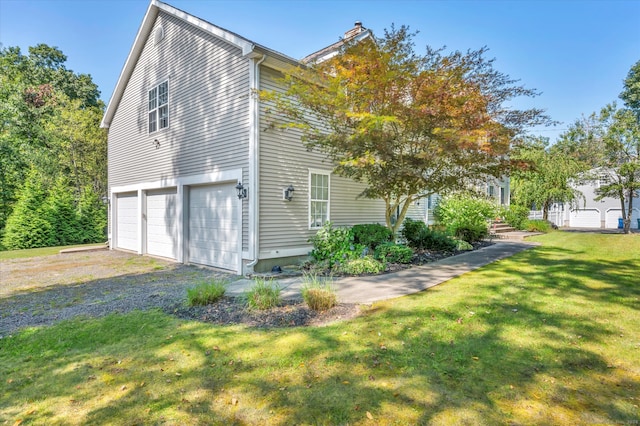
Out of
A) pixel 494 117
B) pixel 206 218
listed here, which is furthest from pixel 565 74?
pixel 206 218

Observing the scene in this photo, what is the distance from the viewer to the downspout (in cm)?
779

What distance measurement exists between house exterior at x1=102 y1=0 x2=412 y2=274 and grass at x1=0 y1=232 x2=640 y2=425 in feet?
12.3

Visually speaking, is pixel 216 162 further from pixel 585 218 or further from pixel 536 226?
pixel 585 218

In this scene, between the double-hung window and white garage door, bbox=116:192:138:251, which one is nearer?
the double-hung window

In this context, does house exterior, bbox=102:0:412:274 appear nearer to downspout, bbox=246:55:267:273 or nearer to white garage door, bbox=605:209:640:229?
downspout, bbox=246:55:267:273

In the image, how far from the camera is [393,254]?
881cm

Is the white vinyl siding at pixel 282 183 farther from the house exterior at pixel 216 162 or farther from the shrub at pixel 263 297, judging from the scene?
the shrub at pixel 263 297

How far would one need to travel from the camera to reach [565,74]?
18.0m

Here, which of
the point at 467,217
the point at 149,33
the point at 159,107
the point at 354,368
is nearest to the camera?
the point at 354,368

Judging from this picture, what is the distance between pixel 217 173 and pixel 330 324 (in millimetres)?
5749

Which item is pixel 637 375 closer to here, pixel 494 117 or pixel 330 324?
pixel 330 324

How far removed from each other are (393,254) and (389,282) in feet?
7.18

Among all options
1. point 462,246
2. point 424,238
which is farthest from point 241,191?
point 462,246

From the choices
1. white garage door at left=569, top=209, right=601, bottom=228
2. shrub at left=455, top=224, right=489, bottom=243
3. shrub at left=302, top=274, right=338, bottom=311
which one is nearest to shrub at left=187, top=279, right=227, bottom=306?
shrub at left=302, top=274, right=338, bottom=311
